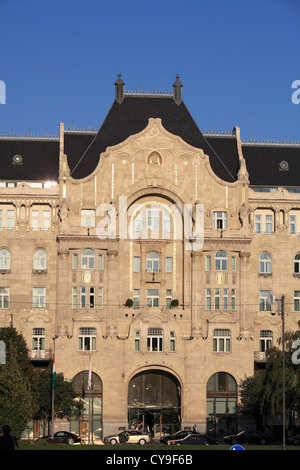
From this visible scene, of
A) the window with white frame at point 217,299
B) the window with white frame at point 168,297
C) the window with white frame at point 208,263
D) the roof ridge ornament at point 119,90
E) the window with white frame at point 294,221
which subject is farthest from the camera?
the roof ridge ornament at point 119,90

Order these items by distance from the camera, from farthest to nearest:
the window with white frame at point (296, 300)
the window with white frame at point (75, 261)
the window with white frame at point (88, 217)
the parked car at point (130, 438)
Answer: the window with white frame at point (296, 300)
the window with white frame at point (88, 217)
the window with white frame at point (75, 261)
the parked car at point (130, 438)

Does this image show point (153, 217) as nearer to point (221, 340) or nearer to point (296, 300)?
point (221, 340)

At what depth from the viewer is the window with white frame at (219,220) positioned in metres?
99.0

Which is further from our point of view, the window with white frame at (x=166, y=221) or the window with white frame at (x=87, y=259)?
the window with white frame at (x=166, y=221)

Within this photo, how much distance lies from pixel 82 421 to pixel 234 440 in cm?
1494

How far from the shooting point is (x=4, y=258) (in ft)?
322

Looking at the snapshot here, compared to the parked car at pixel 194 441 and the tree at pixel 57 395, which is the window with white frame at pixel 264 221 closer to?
the tree at pixel 57 395

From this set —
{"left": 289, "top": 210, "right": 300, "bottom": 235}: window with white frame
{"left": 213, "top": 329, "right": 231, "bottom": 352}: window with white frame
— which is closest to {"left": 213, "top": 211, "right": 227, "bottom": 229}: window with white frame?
{"left": 289, "top": 210, "right": 300, "bottom": 235}: window with white frame

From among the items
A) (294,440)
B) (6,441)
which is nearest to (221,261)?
(294,440)

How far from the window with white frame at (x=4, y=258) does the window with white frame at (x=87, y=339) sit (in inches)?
391

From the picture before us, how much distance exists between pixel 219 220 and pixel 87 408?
22300mm

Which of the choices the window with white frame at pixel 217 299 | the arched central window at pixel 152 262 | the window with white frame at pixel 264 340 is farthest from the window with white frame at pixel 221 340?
the arched central window at pixel 152 262
